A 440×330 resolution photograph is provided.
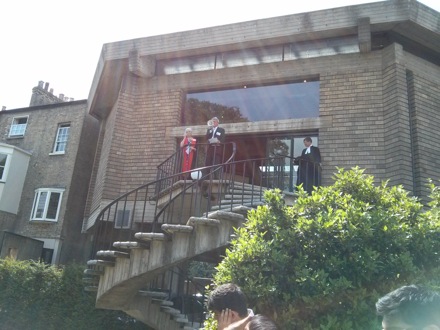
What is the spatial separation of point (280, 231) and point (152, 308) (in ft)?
16.8

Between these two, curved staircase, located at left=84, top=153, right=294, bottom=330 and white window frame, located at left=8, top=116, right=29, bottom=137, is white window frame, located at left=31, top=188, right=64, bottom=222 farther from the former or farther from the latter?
curved staircase, located at left=84, top=153, right=294, bottom=330

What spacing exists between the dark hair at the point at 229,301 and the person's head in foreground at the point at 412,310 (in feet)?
4.45

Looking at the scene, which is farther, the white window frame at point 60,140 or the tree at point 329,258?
the white window frame at point 60,140

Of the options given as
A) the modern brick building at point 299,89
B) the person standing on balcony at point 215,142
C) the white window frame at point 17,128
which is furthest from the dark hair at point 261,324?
the white window frame at point 17,128

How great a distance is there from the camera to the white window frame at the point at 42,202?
63.5 ft

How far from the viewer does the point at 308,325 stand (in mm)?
4047

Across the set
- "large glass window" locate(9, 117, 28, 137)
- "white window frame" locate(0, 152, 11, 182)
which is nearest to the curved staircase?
"white window frame" locate(0, 152, 11, 182)

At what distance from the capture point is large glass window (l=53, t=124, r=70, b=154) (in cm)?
2047

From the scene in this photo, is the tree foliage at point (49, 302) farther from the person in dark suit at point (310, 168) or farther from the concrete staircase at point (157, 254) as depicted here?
the person in dark suit at point (310, 168)

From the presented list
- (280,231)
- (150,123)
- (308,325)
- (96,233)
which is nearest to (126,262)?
(96,233)

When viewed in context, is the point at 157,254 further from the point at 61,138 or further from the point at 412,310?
the point at 61,138

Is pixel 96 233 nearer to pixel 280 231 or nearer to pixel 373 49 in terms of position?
pixel 280 231

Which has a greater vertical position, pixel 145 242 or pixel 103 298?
pixel 145 242

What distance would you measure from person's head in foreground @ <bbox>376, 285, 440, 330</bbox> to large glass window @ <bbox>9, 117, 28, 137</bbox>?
22.7 meters
